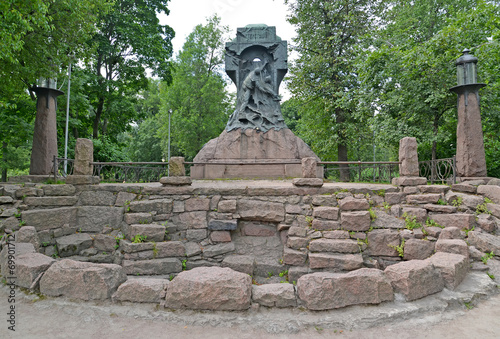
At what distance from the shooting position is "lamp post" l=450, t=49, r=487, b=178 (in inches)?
289

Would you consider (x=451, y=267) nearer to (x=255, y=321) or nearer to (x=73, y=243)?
(x=255, y=321)

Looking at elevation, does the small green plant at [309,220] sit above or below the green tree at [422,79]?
below

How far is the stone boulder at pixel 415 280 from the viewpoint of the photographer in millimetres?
3408

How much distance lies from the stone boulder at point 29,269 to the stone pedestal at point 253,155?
18.6 ft

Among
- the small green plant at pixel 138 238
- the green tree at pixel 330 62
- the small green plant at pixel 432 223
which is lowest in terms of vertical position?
the small green plant at pixel 138 238

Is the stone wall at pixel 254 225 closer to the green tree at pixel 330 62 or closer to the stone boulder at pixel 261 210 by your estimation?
the stone boulder at pixel 261 210

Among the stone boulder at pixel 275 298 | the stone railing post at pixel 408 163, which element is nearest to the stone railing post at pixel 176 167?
the stone boulder at pixel 275 298

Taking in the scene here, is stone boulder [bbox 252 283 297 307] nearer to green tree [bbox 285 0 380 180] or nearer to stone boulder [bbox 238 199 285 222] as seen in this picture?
stone boulder [bbox 238 199 285 222]

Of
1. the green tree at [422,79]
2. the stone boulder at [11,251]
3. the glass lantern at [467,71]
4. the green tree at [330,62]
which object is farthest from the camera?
the green tree at [330,62]

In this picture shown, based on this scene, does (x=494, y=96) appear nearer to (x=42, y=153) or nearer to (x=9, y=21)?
(x=9, y=21)

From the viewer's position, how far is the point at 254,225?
19.6ft

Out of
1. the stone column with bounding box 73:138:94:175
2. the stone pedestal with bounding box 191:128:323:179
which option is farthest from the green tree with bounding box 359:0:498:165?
the stone column with bounding box 73:138:94:175

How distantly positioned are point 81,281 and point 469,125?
30.1ft

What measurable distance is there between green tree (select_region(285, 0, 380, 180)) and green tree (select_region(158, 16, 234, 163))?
27.2ft
